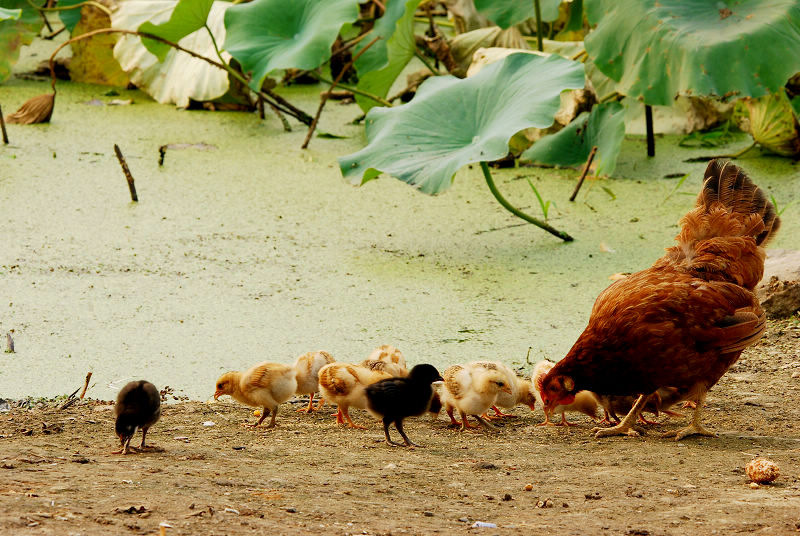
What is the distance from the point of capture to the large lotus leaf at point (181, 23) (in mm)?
5070

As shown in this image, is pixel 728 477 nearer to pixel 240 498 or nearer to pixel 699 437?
pixel 699 437

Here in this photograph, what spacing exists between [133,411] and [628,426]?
60.4 inches

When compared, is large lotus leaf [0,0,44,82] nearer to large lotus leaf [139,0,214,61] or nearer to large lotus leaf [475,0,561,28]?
large lotus leaf [139,0,214,61]

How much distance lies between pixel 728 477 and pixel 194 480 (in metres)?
1.36

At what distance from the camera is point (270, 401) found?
2.92 metres

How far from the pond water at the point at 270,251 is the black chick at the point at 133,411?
0.60 m

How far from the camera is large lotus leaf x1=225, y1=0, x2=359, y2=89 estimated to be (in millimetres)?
4656

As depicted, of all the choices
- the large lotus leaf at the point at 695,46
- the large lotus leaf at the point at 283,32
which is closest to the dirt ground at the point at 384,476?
the large lotus leaf at the point at 695,46

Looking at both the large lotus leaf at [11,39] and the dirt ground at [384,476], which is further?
the large lotus leaf at [11,39]

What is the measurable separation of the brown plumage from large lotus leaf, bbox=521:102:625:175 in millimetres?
1951

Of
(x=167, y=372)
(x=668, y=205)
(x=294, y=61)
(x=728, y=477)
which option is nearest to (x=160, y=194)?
(x=294, y=61)

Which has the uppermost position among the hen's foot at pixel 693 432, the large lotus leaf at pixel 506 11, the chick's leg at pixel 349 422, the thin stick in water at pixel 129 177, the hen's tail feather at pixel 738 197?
the large lotus leaf at pixel 506 11

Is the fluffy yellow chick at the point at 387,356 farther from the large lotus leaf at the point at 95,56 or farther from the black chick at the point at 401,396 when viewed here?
the large lotus leaf at the point at 95,56

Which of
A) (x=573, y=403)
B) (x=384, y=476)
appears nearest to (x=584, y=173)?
(x=573, y=403)
